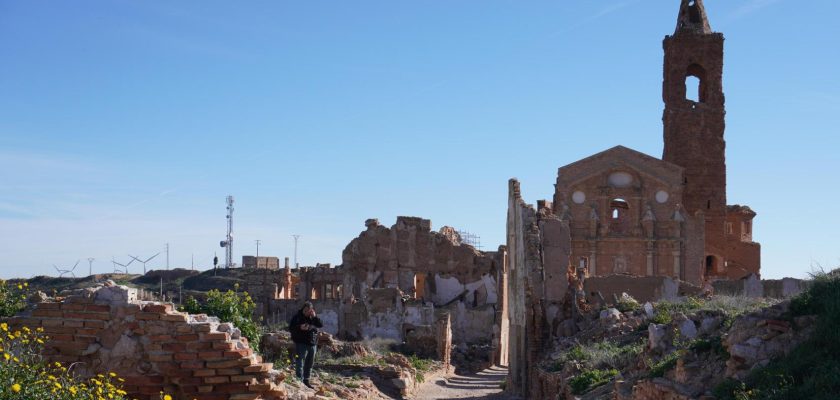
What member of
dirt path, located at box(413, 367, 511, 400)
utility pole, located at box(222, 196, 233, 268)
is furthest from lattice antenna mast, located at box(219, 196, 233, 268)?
dirt path, located at box(413, 367, 511, 400)

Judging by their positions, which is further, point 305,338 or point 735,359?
point 305,338

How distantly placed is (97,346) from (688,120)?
143ft

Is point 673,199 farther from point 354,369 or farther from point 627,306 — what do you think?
point 354,369

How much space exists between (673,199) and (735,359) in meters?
36.4

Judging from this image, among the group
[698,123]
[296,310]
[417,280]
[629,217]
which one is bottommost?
[296,310]

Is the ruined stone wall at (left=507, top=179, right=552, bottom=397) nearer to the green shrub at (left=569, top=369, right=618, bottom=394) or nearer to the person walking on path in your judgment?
the green shrub at (left=569, top=369, right=618, bottom=394)

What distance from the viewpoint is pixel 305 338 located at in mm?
14633

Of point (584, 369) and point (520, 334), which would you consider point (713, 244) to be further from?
point (584, 369)

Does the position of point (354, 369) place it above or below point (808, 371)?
below

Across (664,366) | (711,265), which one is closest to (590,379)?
(664,366)

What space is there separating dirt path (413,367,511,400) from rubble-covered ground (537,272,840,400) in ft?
20.0

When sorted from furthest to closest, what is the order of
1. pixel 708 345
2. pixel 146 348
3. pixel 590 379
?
pixel 590 379
pixel 708 345
pixel 146 348

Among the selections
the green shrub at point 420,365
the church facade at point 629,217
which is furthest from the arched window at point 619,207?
the green shrub at point 420,365

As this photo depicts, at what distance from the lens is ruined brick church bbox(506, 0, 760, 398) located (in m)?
44.7
